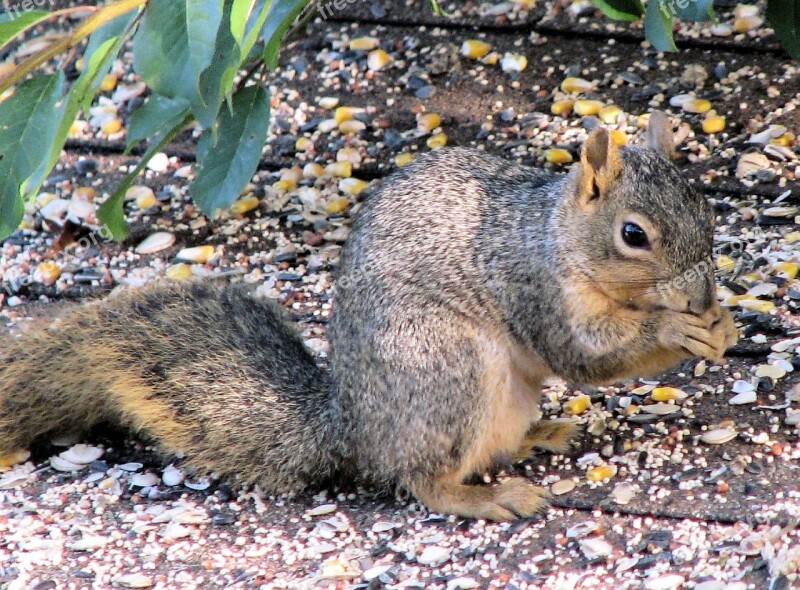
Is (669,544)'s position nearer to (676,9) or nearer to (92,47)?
(676,9)

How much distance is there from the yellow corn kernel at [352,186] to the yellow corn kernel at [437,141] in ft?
0.77

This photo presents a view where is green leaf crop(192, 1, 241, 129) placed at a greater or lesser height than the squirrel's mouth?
greater

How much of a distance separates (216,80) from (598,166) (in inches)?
31.4

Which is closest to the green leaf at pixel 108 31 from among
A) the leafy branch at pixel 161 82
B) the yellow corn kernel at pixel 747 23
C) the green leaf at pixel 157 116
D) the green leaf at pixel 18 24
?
the leafy branch at pixel 161 82

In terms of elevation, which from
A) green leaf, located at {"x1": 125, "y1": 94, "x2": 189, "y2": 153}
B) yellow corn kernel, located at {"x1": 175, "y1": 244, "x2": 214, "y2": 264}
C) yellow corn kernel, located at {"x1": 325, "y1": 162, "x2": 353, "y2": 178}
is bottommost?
yellow corn kernel, located at {"x1": 175, "y1": 244, "x2": 214, "y2": 264}

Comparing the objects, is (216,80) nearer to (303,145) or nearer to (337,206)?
(337,206)

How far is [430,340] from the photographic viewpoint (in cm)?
263

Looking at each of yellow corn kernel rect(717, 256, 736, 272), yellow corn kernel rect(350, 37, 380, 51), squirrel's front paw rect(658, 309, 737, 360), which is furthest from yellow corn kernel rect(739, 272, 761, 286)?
yellow corn kernel rect(350, 37, 380, 51)

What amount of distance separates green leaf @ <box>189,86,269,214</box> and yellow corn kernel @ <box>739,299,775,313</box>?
4.22 ft

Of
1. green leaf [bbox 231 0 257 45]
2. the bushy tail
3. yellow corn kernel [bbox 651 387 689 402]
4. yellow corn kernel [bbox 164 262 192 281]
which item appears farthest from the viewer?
yellow corn kernel [bbox 164 262 192 281]

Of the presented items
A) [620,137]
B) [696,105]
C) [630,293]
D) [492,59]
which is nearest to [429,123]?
[492,59]

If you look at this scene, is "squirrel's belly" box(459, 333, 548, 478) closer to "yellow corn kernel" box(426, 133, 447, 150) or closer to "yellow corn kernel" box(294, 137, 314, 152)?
"yellow corn kernel" box(426, 133, 447, 150)

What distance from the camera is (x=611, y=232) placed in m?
2.53

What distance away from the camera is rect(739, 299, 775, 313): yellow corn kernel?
312 cm
